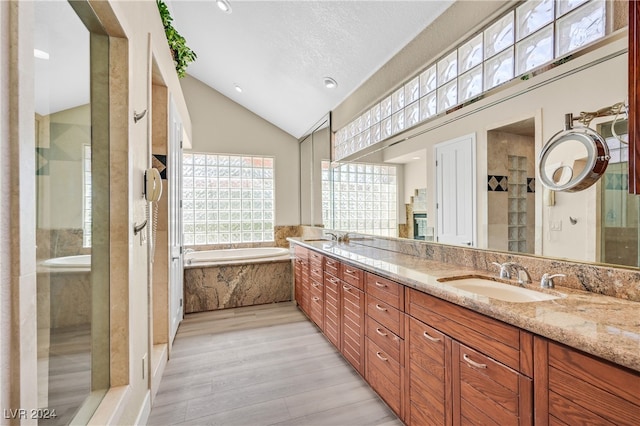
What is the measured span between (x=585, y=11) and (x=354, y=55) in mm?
1858

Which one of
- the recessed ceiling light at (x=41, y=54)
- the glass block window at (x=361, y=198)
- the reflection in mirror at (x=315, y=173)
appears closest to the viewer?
the recessed ceiling light at (x=41, y=54)

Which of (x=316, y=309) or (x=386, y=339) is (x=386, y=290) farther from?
(x=316, y=309)

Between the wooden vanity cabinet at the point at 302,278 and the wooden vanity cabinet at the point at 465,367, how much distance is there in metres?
1.85

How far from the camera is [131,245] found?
1384 millimetres

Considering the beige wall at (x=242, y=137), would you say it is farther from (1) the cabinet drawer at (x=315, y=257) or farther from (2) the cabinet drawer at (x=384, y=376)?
(2) the cabinet drawer at (x=384, y=376)

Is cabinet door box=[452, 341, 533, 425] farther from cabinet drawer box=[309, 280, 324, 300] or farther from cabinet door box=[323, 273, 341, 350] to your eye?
cabinet drawer box=[309, 280, 324, 300]

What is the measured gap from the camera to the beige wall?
183 inches

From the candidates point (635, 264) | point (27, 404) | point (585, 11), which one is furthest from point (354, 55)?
point (27, 404)

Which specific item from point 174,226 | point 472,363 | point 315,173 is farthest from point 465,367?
point 315,173

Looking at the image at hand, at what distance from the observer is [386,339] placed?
169 centimetres

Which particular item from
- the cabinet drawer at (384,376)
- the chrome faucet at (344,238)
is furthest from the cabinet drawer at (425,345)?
the chrome faucet at (344,238)

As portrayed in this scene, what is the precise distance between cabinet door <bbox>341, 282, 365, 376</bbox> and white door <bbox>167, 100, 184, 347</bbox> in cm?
155

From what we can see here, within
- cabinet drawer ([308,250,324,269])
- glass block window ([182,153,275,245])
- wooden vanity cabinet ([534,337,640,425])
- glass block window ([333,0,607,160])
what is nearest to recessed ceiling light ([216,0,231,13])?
glass block window ([333,0,607,160])

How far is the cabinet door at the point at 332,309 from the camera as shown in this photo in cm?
239
